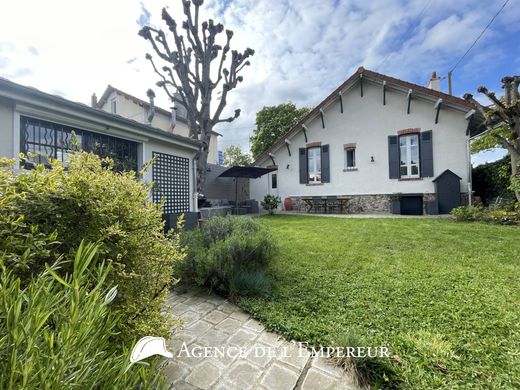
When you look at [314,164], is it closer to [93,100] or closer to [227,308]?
[227,308]

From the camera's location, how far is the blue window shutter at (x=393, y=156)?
448 inches

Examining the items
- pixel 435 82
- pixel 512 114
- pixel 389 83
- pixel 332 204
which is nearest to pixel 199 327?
pixel 512 114

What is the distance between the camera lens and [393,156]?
11453mm

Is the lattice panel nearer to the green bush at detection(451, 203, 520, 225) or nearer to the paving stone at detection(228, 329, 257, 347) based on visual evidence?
the paving stone at detection(228, 329, 257, 347)

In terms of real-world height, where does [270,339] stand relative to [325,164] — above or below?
below

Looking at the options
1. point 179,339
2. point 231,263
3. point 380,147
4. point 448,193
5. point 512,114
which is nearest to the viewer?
point 179,339

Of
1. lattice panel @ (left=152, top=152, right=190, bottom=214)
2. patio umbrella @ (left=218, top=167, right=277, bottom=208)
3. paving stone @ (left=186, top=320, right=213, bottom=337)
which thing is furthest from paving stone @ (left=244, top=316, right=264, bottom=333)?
patio umbrella @ (left=218, top=167, right=277, bottom=208)

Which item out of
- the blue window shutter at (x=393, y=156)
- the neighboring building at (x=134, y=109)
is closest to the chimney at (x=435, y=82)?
the blue window shutter at (x=393, y=156)

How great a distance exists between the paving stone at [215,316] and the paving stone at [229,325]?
68 mm

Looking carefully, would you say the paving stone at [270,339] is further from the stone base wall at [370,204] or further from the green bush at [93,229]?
the stone base wall at [370,204]

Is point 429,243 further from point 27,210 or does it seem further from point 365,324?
point 27,210

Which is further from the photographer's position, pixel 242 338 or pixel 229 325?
pixel 229 325

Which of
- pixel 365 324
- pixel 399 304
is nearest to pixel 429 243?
pixel 399 304

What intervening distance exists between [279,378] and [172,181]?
546cm
